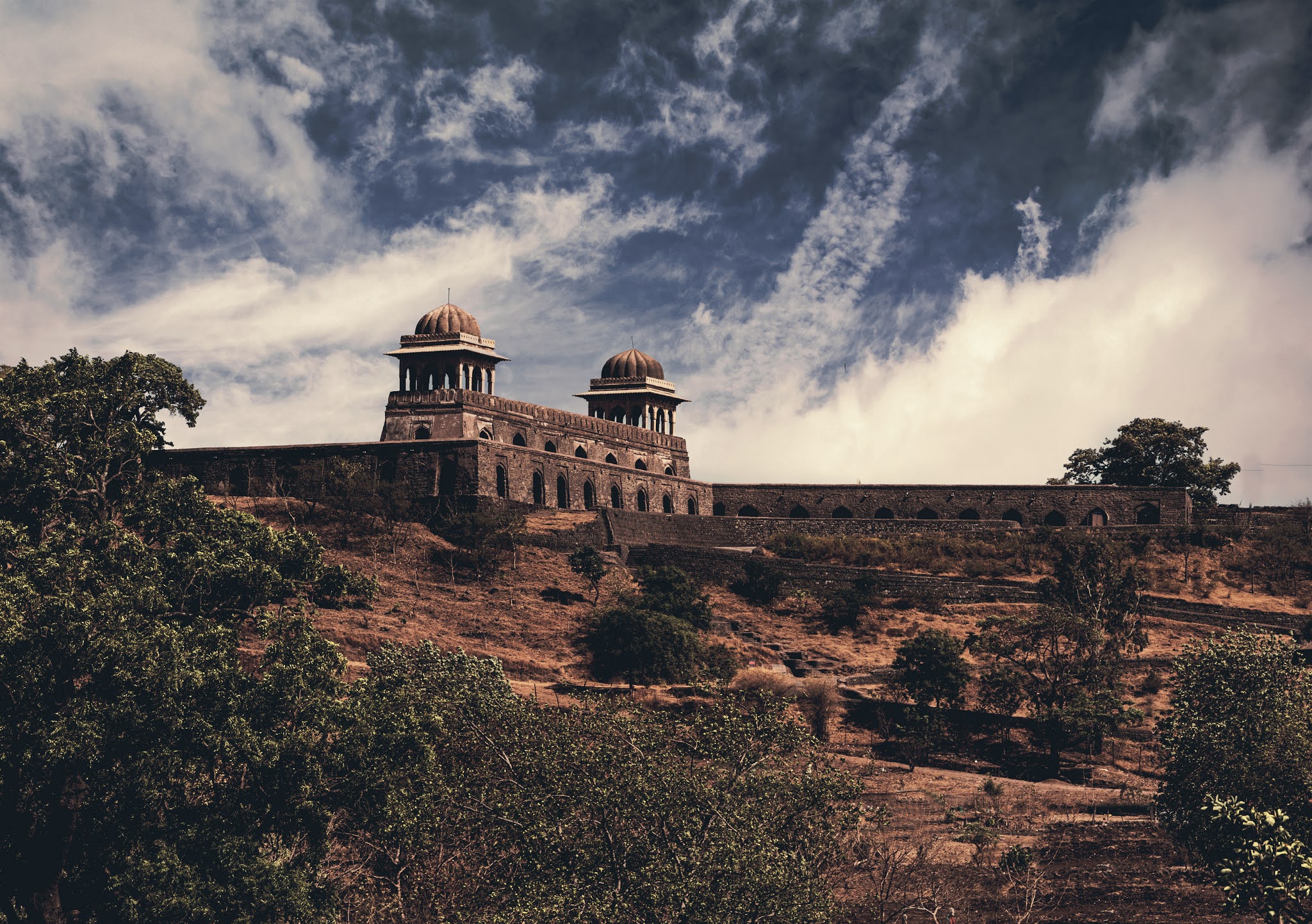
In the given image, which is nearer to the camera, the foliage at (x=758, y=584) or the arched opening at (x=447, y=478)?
the foliage at (x=758, y=584)

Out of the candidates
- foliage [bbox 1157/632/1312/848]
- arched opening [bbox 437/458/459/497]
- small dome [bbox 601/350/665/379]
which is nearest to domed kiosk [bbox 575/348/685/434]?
small dome [bbox 601/350/665/379]

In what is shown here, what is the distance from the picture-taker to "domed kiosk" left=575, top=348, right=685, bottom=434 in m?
68.7

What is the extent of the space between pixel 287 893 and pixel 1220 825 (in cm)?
1260

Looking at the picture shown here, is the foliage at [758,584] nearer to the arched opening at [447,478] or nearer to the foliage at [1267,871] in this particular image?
the arched opening at [447,478]

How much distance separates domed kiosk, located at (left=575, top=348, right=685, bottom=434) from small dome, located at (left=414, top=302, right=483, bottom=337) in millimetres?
11485

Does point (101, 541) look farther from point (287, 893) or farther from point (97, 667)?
point (287, 893)

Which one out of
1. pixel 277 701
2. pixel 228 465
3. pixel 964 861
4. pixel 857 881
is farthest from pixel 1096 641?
pixel 228 465

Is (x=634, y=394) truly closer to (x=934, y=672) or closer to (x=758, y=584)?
(x=758, y=584)

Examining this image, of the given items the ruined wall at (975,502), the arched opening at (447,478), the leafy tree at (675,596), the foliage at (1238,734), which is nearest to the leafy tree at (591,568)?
the leafy tree at (675,596)

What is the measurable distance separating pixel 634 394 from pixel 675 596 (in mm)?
24439

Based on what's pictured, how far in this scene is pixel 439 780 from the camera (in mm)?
18906

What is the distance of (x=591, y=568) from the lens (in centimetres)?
4769

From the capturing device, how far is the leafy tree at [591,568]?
47312 mm

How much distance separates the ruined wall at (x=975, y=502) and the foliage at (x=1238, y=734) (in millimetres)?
38620
